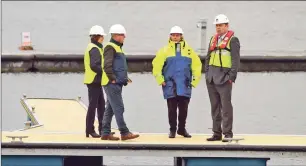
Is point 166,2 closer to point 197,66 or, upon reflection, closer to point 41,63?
point 41,63

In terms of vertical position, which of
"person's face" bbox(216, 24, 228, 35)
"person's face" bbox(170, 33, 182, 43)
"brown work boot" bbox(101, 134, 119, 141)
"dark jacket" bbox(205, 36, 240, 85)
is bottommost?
"brown work boot" bbox(101, 134, 119, 141)

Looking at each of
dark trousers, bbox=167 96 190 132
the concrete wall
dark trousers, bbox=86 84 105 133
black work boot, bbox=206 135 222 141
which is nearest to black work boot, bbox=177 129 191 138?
dark trousers, bbox=167 96 190 132

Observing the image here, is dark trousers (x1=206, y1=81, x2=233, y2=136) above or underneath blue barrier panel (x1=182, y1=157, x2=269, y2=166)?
above

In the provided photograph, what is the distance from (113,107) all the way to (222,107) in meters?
1.38

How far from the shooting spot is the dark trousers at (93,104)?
1424 centimetres

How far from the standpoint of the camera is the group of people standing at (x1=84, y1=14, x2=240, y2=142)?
13.7 metres

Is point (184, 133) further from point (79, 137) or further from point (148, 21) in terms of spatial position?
point (148, 21)

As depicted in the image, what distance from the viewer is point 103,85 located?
13.8m

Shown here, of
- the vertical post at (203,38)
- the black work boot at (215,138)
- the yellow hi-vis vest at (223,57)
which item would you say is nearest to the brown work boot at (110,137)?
the black work boot at (215,138)

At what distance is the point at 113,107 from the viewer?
13836 millimetres

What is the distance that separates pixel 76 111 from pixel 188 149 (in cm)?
420

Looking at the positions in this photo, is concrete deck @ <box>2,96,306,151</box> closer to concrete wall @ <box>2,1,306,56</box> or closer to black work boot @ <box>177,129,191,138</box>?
black work boot @ <box>177,129,191,138</box>

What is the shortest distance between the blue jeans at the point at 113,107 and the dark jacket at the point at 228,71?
116cm

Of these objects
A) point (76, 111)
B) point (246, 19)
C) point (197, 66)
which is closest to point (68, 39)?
point (246, 19)
